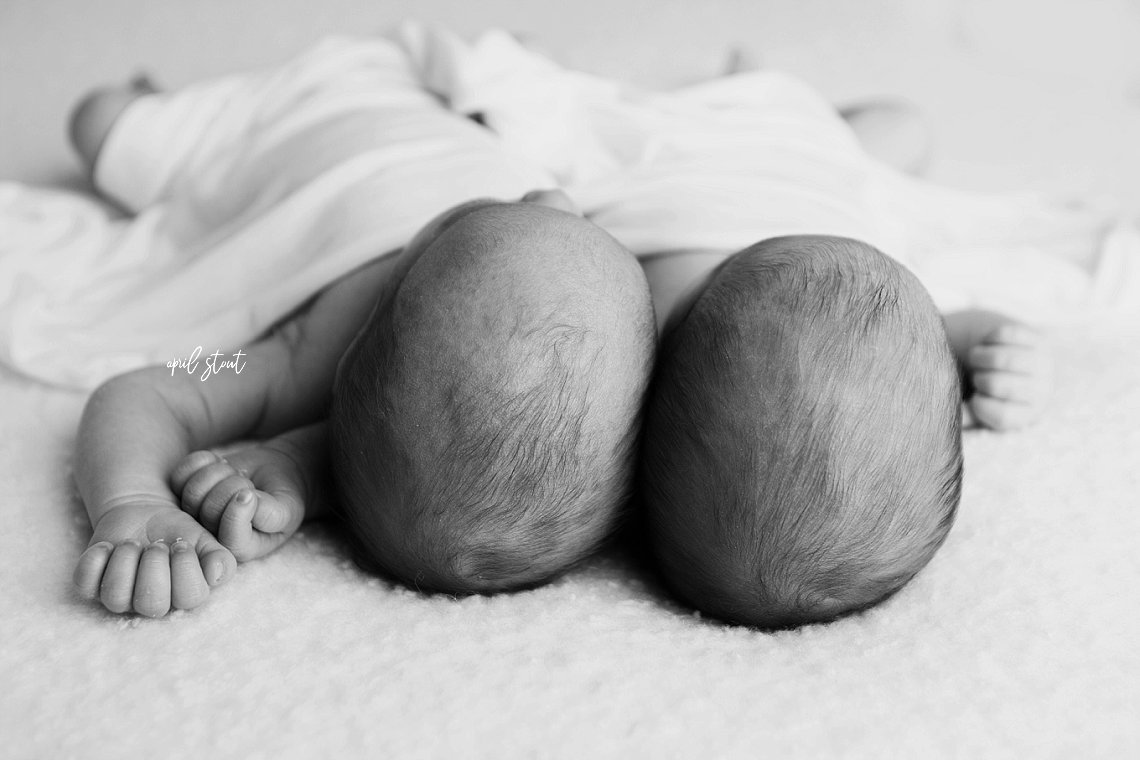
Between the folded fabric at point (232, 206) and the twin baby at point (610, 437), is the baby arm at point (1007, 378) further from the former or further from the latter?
the folded fabric at point (232, 206)

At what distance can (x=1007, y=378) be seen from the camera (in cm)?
88

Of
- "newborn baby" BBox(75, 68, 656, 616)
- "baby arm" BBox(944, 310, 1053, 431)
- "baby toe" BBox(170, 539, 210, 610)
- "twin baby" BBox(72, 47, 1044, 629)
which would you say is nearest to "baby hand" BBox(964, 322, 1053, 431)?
"baby arm" BBox(944, 310, 1053, 431)

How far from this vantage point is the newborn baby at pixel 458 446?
62 centimetres

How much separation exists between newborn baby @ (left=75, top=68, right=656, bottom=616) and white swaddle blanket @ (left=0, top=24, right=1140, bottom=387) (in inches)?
9.8

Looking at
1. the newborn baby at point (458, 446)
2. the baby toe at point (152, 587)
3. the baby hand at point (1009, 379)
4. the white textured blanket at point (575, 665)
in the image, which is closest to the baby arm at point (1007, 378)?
the baby hand at point (1009, 379)

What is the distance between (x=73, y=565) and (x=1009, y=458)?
69cm

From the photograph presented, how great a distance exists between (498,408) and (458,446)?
0.03m

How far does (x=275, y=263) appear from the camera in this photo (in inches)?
39.8

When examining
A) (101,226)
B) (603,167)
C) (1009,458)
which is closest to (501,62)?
(603,167)

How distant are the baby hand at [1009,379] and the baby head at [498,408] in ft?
1.19

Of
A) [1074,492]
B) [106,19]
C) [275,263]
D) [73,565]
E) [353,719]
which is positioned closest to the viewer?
[353,719]

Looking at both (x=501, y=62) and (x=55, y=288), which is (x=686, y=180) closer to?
(x=501, y=62)

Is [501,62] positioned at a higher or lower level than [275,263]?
higher

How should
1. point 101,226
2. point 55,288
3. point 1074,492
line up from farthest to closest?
point 101,226 → point 55,288 → point 1074,492
